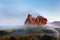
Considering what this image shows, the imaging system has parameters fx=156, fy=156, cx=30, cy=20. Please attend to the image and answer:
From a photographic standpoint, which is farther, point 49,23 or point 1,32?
point 49,23

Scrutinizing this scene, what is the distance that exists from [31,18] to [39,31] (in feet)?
3.55

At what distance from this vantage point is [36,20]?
34.6 feet

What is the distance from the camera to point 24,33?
33.4 feet

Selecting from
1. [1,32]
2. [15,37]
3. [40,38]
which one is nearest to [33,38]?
[40,38]

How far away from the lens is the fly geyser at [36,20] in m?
10.5

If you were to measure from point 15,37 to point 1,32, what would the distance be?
3.36 ft

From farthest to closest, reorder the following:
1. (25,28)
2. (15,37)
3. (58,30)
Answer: (58,30) → (25,28) → (15,37)

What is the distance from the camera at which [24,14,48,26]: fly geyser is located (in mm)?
10508

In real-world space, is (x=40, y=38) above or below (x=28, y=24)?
below

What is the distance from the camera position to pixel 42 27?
10.8 m

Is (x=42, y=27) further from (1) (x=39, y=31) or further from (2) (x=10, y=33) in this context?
(2) (x=10, y=33)

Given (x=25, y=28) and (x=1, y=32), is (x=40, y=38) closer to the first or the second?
(x=25, y=28)

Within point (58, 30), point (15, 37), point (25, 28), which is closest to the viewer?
point (15, 37)

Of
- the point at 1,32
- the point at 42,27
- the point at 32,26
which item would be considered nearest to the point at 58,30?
the point at 42,27
